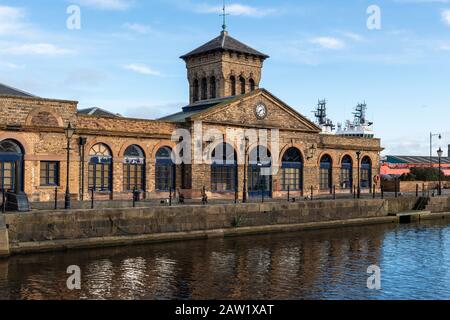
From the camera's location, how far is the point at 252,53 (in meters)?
51.2

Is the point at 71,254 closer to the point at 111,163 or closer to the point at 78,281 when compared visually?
the point at 78,281

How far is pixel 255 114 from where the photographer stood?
41.4 meters

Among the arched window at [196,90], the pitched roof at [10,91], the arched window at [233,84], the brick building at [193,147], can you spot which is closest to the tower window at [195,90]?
the arched window at [196,90]

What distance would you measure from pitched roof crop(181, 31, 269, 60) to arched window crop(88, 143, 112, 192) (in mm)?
18283

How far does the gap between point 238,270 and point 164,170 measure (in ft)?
57.4

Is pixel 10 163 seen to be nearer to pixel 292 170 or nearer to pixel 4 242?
pixel 4 242

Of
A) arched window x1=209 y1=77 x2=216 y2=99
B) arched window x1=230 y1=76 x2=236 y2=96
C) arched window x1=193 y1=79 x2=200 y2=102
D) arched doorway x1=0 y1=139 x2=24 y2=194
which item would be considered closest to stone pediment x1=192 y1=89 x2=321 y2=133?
arched window x1=230 y1=76 x2=236 y2=96

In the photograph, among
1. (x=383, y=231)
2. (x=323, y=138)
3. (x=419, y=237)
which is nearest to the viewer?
(x=419, y=237)

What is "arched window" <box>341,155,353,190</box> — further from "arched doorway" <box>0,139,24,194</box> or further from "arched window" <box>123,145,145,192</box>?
"arched doorway" <box>0,139,24,194</box>

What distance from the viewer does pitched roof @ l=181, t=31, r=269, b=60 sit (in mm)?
49947

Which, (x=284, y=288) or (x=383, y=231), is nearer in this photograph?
(x=284, y=288)

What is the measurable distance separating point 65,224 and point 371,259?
1298cm

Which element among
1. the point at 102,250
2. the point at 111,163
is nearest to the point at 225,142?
the point at 111,163
